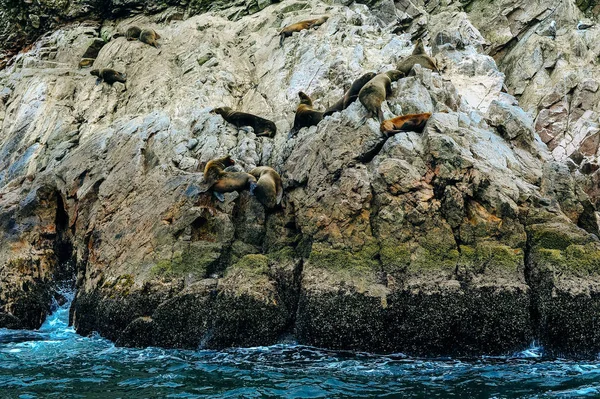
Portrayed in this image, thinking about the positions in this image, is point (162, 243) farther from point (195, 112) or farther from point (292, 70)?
point (292, 70)

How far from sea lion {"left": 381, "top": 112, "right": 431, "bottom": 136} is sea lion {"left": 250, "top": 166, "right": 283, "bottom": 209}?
230 centimetres

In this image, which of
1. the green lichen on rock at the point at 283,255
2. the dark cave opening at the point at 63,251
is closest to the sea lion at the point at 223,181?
the green lichen on rock at the point at 283,255

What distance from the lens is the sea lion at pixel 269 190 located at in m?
11.6

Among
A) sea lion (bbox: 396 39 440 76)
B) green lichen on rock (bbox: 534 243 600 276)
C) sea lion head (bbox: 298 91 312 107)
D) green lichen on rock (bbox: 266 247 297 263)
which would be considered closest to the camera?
green lichen on rock (bbox: 534 243 600 276)

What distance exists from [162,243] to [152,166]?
109 inches

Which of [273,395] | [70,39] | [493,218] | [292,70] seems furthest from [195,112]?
[70,39]

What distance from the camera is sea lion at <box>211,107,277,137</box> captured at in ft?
48.4

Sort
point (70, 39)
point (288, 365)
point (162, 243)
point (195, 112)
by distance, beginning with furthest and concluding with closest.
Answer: point (70, 39)
point (195, 112)
point (162, 243)
point (288, 365)

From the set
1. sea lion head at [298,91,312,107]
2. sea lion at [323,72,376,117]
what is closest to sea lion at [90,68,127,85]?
sea lion head at [298,91,312,107]

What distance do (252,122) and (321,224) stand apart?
5109 millimetres

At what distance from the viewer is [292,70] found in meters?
17.2

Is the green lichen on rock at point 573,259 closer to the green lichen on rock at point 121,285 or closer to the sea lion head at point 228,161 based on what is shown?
the sea lion head at point 228,161

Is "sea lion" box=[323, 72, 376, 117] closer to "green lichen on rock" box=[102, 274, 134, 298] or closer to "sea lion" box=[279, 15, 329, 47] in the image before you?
"sea lion" box=[279, 15, 329, 47]

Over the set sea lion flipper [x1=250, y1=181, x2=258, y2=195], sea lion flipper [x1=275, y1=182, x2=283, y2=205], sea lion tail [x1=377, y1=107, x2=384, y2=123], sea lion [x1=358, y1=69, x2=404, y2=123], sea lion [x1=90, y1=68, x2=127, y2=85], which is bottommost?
sea lion flipper [x1=275, y1=182, x2=283, y2=205]
